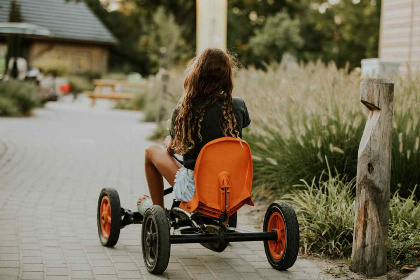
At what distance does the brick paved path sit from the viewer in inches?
177

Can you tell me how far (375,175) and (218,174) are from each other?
108cm

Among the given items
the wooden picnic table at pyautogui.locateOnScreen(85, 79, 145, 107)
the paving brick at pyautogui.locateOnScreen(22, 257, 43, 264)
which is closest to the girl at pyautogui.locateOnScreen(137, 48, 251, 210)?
the paving brick at pyautogui.locateOnScreen(22, 257, 43, 264)

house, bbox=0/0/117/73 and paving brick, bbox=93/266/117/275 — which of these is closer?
paving brick, bbox=93/266/117/275

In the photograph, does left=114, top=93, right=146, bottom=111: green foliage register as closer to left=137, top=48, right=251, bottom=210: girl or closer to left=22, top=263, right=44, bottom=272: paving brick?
left=22, top=263, right=44, bottom=272: paving brick

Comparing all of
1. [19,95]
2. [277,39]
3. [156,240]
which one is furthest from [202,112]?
[277,39]

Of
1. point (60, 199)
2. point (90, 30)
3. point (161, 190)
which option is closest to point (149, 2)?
point (90, 30)

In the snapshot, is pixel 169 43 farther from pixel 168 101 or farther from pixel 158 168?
pixel 158 168

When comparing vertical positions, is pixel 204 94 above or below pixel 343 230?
above

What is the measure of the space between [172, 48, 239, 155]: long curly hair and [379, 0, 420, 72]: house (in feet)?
26.4

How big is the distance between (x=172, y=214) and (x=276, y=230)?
0.84m

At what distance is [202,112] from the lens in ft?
14.1

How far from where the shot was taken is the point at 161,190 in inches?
191

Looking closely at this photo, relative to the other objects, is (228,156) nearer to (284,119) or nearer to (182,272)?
(182,272)

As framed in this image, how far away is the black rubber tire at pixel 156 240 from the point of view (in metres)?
4.11
